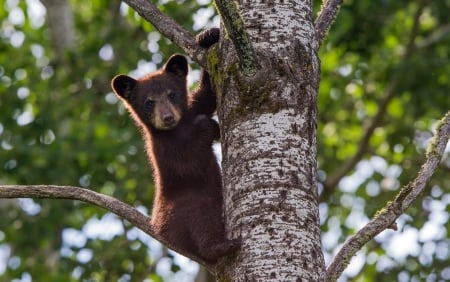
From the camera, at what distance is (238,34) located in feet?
14.5

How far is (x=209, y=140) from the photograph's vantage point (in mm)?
6867

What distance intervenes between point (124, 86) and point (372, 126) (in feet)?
22.1

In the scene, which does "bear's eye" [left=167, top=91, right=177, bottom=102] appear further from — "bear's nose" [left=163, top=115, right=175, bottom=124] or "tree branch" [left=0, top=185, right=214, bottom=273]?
"tree branch" [left=0, top=185, right=214, bottom=273]

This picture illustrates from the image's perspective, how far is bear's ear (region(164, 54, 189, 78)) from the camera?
26.6 feet

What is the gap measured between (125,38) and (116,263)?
11.5ft

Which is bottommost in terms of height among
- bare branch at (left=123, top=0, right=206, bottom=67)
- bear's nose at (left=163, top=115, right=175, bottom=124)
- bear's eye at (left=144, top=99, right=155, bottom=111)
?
bare branch at (left=123, top=0, right=206, bottom=67)

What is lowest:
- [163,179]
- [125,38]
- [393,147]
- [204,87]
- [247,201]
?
[247,201]

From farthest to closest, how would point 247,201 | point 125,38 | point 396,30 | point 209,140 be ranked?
1. point 396,30
2. point 125,38
3. point 209,140
4. point 247,201

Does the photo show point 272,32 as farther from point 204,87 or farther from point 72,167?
point 72,167

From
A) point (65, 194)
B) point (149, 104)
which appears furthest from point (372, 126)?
point (65, 194)

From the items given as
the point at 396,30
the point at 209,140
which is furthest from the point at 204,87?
the point at 396,30

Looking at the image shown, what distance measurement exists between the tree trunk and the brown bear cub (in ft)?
2.42

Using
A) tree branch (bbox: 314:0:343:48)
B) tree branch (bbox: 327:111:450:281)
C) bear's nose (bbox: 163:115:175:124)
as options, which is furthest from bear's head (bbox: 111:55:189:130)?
tree branch (bbox: 327:111:450:281)

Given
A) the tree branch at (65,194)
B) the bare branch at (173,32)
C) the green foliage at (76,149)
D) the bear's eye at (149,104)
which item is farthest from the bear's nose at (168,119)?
the green foliage at (76,149)
